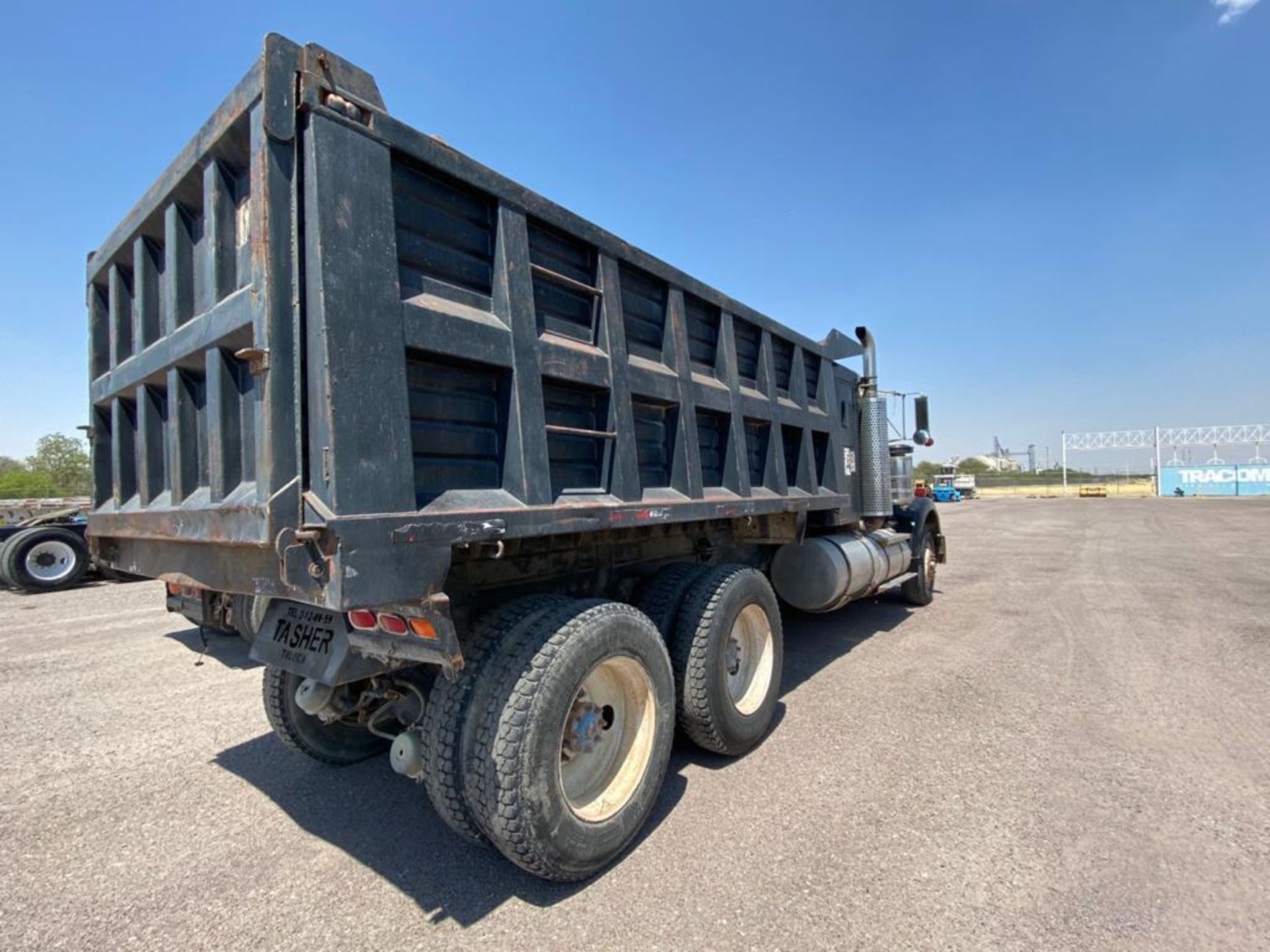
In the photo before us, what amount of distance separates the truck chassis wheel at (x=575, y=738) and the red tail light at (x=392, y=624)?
0.44 m

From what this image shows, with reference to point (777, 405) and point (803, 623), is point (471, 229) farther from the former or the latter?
point (803, 623)

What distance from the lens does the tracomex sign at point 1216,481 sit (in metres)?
53.8

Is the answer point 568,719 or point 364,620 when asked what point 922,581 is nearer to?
point 568,719

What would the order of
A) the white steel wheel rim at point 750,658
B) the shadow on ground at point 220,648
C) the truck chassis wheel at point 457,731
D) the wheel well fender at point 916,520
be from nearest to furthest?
the truck chassis wheel at point 457,731, the white steel wheel rim at point 750,658, the shadow on ground at point 220,648, the wheel well fender at point 916,520

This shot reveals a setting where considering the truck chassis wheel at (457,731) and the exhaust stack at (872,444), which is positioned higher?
the exhaust stack at (872,444)

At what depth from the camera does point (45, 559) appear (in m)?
11.0

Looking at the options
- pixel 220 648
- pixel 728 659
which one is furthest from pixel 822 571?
pixel 220 648

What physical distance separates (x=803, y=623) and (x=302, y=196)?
6.75 m

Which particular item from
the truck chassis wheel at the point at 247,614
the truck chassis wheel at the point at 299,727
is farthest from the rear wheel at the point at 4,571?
the truck chassis wheel at the point at 247,614

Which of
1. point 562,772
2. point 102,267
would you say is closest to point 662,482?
point 562,772

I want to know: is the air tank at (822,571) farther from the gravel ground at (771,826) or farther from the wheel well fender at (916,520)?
the wheel well fender at (916,520)

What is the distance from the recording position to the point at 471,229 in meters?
2.75

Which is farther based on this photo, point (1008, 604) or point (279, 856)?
point (1008, 604)

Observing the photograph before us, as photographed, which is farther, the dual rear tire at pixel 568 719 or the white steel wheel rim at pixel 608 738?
the white steel wheel rim at pixel 608 738
